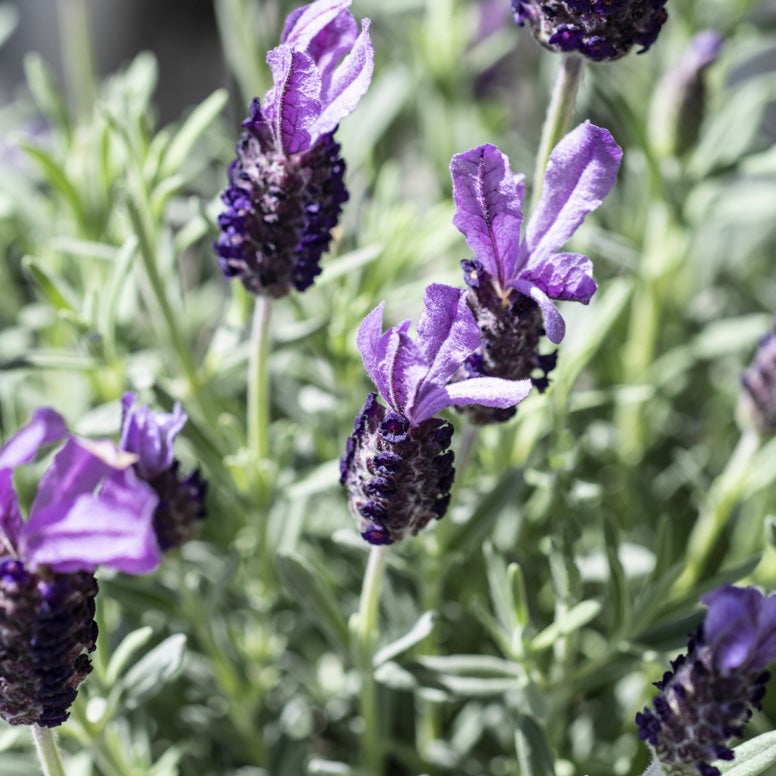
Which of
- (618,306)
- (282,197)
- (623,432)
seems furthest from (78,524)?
(623,432)

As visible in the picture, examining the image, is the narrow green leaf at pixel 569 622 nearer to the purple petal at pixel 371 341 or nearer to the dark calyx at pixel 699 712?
the dark calyx at pixel 699 712

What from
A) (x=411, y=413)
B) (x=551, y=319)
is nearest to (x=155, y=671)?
(x=411, y=413)

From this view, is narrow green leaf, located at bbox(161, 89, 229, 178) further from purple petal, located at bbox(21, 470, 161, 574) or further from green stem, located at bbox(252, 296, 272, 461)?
purple petal, located at bbox(21, 470, 161, 574)

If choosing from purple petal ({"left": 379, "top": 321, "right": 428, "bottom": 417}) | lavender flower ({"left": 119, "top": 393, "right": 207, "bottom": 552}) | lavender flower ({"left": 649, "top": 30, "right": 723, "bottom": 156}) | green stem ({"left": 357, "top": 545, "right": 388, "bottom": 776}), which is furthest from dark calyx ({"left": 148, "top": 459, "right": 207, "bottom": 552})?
lavender flower ({"left": 649, "top": 30, "right": 723, "bottom": 156})

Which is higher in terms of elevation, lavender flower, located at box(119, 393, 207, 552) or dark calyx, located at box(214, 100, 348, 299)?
dark calyx, located at box(214, 100, 348, 299)

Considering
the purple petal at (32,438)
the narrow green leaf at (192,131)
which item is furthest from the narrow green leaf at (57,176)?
the purple petal at (32,438)

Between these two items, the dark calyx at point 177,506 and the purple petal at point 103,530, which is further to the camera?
the dark calyx at point 177,506
